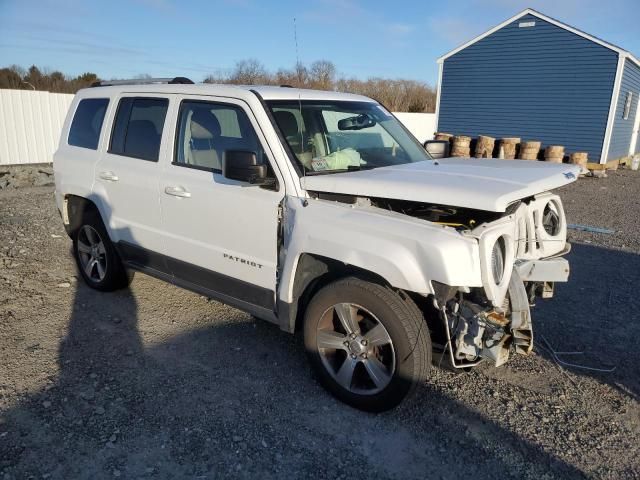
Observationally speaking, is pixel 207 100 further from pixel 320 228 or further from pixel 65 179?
pixel 65 179

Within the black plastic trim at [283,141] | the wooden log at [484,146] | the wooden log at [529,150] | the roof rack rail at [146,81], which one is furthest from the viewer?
the wooden log at [484,146]

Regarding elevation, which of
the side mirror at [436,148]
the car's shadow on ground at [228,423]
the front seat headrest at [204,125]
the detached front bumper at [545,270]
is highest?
the front seat headrest at [204,125]

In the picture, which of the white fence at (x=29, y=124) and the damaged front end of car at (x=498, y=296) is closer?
the damaged front end of car at (x=498, y=296)

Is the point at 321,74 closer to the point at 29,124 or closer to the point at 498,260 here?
the point at 498,260

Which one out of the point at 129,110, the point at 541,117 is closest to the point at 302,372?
the point at 129,110

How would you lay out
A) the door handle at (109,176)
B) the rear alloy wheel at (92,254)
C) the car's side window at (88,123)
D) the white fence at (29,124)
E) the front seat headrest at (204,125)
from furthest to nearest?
the white fence at (29,124)
the rear alloy wheel at (92,254)
the car's side window at (88,123)
the door handle at (109,176)
the front seat headrest at (204,125)

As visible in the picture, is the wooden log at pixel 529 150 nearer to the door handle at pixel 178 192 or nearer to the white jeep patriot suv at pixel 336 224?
the white jeep patriot suv at pixel 336 224

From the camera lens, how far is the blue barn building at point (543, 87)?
54.7 ft

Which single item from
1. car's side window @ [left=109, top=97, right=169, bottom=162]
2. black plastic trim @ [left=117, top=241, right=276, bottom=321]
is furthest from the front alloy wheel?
car's side window @ [left=109, top=97, right=169, bottom=162]

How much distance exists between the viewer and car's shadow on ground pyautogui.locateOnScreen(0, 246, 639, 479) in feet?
8.93

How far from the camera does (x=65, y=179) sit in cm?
503

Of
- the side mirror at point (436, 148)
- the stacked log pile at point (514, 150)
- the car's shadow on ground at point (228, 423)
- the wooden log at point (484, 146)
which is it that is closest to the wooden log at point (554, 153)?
the stacked log pile at point (514, 150)

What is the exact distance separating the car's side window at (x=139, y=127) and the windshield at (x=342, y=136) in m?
1.17

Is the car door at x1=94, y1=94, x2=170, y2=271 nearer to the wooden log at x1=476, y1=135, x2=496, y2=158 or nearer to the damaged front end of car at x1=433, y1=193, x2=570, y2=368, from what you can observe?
the damaged front end of car at x1=433, y1=193, x2=570, y2=368
